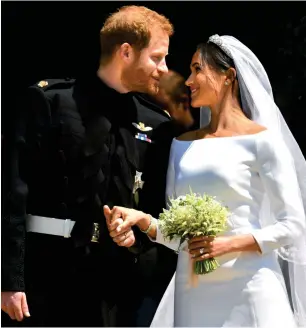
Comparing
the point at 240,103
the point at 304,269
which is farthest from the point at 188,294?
the point at 240,103

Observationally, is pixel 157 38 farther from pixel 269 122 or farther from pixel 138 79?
pixel 269 122

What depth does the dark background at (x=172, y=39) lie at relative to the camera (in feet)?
19.1

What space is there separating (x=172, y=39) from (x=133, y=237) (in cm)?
201

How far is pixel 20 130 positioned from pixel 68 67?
1.62 metres

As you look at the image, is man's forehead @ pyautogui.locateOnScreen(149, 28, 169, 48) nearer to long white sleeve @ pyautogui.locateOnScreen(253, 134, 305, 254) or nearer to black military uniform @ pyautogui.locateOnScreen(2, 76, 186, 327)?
black military uniform @ pyautogui.locateOnScreen(2, 76, 186, 327)

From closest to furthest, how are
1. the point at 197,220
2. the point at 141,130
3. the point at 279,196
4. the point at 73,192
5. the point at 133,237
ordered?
the point at 197,220
the point at 279,196
the point at 133,237
the point at 73,192
the point at 141,130

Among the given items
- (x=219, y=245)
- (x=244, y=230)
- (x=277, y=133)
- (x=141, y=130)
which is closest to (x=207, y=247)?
(x=219, y=245)

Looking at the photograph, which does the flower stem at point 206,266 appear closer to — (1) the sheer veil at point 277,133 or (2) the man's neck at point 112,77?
(1) the sheer veil at point 277,133

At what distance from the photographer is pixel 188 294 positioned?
4.37 m

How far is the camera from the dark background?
5.82 metres

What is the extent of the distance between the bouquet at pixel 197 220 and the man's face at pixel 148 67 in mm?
826

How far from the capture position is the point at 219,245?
4258mm

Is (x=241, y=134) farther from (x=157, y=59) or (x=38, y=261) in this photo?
(x=38, y=261)

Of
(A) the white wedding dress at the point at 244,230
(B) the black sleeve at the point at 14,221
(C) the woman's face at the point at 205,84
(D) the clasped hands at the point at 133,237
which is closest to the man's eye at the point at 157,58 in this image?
(C) the woman's face at the point at 205,84
